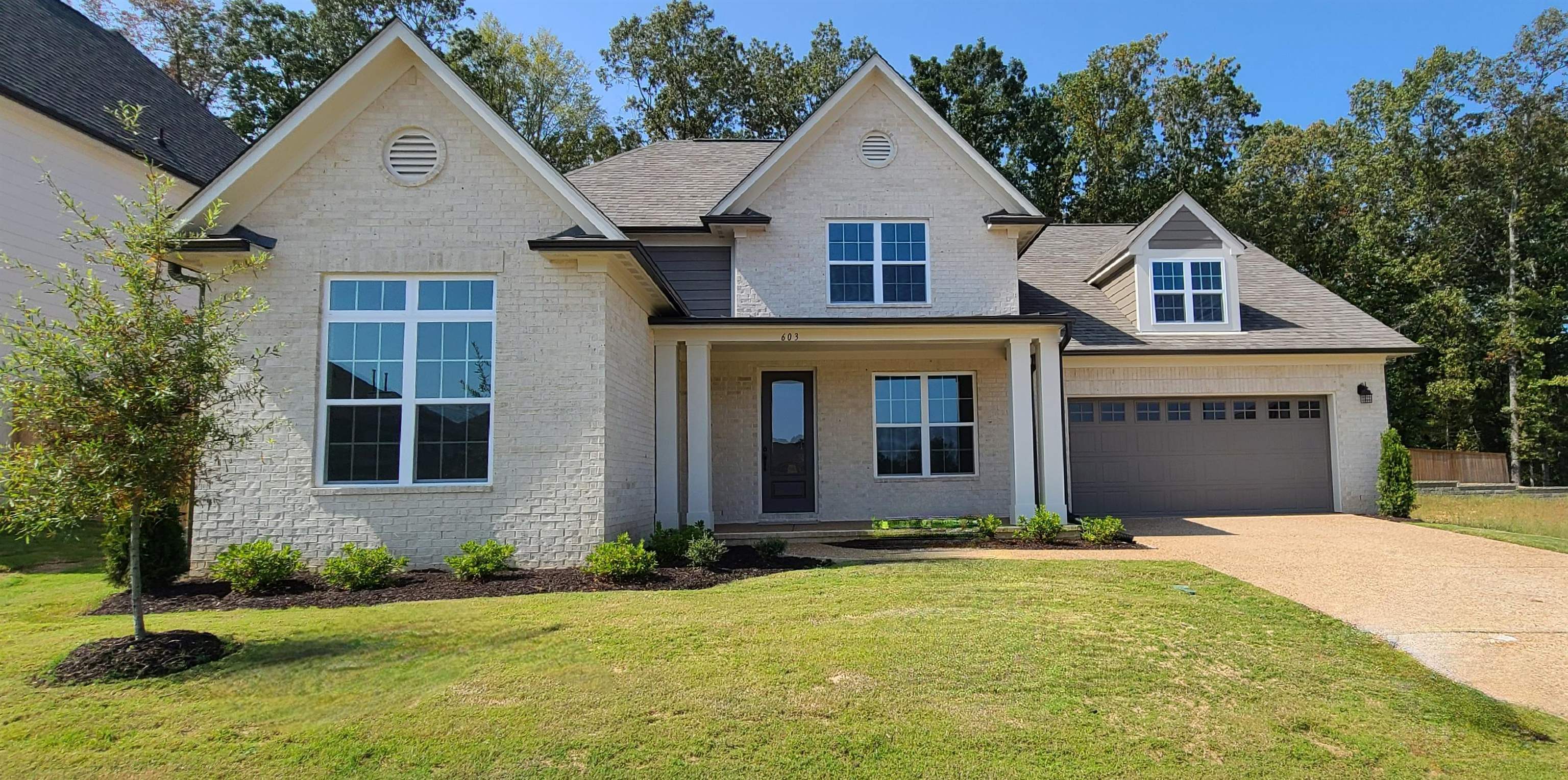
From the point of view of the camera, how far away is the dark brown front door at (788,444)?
14.1m

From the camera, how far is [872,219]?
1376cm

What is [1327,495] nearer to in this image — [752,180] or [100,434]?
[752,180]

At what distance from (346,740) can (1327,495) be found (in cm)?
1697

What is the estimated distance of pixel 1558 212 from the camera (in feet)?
90.0

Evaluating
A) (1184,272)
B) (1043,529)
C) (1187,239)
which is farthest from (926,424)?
(1187,239)

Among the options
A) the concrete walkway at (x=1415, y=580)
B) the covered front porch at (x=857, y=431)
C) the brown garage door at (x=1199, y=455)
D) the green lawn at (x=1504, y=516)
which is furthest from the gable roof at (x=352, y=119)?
the green lawn at (x=1504, y=516)

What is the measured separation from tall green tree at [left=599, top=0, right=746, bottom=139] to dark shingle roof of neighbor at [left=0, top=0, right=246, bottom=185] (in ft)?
57.5

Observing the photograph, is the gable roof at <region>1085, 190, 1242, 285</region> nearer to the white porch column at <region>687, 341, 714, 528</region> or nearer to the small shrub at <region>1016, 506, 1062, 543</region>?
the small shrub at <region>1016, 506, 1062, 543</region>

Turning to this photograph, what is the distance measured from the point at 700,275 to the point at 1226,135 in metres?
30.1

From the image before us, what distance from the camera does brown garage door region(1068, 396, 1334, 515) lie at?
1527 centimetres

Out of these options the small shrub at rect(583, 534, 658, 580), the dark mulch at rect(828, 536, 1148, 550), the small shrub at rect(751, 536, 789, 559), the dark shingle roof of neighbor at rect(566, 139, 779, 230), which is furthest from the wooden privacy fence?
the small shrub at rect(583, 534, 658, 580)

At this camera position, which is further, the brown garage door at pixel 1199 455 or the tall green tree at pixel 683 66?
the tall green tree at pixel 683 66

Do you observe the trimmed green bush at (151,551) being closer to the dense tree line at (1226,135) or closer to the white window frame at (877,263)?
the white window frame at (877,263)

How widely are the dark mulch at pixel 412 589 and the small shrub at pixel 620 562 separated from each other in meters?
0.08
